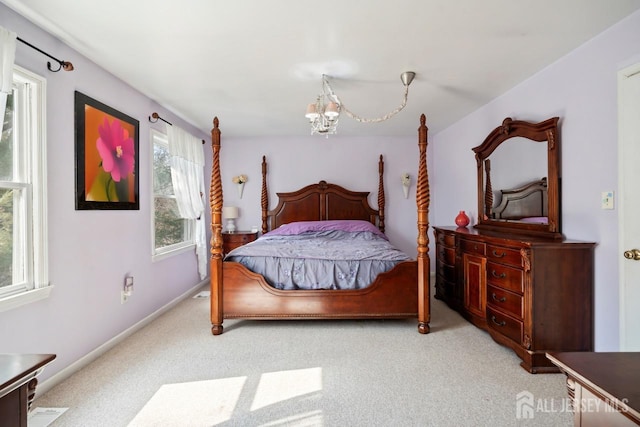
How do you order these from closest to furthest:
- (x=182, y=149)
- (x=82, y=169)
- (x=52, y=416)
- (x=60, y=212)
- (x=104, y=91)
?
1. (x=52, y=416)
2. (x=60, y=212)
3. (x=82, y=169)
4. (x=104, y=91)
5. (x=182, y=149)

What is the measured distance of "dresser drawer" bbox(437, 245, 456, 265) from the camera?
328 centimetres

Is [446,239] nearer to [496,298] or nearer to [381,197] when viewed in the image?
[496,298]

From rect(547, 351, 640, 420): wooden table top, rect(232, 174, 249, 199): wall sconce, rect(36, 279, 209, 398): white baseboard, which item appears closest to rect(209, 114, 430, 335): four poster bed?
rect(36, 279, 209, 398): white baseboard

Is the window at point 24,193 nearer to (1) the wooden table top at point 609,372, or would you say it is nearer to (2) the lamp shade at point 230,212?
(1) the wooden table top at point 609,372

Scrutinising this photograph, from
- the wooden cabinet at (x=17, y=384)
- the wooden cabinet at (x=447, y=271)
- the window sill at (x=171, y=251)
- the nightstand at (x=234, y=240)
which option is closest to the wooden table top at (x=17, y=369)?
the wooden cabinet at (x=17, y=384)

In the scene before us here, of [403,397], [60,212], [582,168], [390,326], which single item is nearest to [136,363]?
[60,212]

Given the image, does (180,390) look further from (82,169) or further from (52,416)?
(82,169)

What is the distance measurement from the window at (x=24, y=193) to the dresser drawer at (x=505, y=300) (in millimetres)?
3219

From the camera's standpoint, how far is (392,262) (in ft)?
9.63

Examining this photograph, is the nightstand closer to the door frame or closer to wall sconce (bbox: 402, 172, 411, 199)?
wall sconce (bbox: 402, 172, 411, 199)

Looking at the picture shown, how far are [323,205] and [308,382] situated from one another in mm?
3003

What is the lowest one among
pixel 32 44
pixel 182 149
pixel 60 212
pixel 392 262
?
pixel 392 262

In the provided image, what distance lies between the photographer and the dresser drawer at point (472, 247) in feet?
→ 8.95

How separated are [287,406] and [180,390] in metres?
0.71
